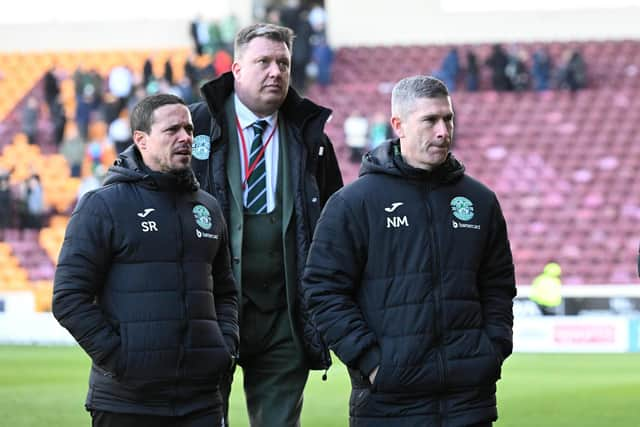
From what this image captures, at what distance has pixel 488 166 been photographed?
2570 cm

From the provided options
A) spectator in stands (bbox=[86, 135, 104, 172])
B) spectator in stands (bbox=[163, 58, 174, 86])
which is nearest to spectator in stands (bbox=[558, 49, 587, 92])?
spectator in stands (bbox=[163, 58, 174, 86])

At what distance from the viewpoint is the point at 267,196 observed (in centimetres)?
598

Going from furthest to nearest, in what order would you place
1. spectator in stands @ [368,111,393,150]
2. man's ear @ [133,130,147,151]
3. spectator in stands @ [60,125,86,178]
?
spectator in stands @ [60,125,86,178] < spectator in stands @ [368,111,393,150] < man's ear @ [133,130,147,151]

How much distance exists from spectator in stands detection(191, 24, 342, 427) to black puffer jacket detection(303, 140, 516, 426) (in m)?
0.95

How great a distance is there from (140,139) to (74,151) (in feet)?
71.7

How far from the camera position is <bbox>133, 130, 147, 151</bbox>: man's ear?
5.19 m

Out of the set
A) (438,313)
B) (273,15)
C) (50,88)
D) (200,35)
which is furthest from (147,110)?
(200,35)

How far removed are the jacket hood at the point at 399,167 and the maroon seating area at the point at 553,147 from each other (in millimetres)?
18410

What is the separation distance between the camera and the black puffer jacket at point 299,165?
19.4 ft

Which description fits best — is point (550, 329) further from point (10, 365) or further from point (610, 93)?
point (610, 93)

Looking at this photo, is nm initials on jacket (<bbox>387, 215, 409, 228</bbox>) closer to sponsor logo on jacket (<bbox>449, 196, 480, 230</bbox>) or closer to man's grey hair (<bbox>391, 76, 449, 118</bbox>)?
sponsor logo on jacket (<bbox>449, 196, 480, 230</bbox>)

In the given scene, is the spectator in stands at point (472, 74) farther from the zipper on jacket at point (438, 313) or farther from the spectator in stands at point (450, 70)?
the zipper on jacket at point (438, 313)

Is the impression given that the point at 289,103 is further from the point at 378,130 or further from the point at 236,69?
the point at 378,130

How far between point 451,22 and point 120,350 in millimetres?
24692
